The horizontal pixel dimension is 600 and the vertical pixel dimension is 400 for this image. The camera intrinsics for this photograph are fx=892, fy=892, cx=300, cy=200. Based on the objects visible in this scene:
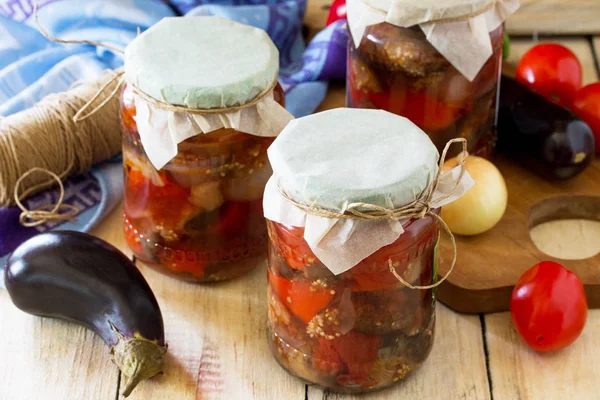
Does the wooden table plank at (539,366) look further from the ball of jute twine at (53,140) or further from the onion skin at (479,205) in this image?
the ball of jute twine at (53,140)

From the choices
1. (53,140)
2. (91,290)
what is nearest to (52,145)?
(53,140)

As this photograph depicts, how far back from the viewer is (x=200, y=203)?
1318 mm

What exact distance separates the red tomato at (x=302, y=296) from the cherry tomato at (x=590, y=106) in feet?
2.48

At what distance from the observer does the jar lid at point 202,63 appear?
120 centimetres

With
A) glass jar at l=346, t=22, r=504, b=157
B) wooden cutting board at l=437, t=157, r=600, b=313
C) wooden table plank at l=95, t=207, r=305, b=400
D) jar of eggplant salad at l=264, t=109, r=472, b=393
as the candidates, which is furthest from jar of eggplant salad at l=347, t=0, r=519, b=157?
wooden table plank at l=95, t=207, r=305, b=400

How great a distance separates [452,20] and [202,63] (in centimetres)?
39

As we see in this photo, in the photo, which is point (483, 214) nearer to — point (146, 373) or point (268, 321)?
point (268, 321)

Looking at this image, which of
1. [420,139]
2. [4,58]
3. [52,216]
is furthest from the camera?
[4,58]

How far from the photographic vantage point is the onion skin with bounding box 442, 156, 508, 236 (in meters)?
1.42

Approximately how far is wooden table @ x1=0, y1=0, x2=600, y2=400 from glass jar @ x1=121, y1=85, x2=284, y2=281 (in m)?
0.06

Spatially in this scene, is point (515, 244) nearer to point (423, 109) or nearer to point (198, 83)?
point (423, 109)

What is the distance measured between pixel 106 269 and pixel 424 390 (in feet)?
1.59

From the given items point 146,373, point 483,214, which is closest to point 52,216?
point 146,373

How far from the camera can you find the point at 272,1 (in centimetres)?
193
